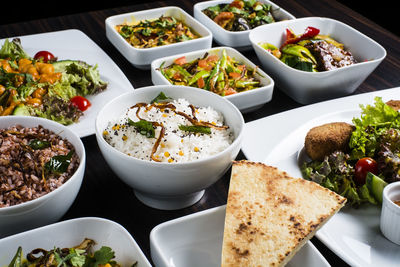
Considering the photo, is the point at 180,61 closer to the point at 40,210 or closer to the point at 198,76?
the point at 198,76

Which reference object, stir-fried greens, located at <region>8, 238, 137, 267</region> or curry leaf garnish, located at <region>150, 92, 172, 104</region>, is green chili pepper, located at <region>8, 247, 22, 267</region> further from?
curry leaf garnish, located at <region>150, 92, 172, 104</region>

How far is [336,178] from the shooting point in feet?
7.23

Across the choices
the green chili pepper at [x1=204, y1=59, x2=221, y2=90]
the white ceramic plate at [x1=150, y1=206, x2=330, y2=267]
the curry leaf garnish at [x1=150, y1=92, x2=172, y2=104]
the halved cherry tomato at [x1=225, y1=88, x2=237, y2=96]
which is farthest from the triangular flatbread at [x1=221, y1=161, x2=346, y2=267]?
the green chili pepper at [x1=204, y1=59, x2=221, y2=90]

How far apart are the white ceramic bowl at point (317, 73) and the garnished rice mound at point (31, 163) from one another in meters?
1.42

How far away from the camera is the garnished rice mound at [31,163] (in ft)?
6.06

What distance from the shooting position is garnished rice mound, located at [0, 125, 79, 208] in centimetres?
185

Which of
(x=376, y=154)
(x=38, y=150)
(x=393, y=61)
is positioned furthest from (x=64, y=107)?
(x=393, y=61)

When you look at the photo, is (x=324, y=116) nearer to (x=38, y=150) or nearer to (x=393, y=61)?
(x=393, y=61)

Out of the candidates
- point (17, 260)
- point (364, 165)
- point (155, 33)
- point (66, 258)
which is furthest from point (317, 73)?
point (17, 260)

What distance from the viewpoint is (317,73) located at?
2.78 metres

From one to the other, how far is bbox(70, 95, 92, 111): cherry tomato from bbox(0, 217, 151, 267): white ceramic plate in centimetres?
103

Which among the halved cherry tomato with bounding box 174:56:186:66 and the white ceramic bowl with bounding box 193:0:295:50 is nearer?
the halved cherry tomato with bounding box 174:56:186:66

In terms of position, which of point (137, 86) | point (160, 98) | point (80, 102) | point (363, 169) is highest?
point (160, 98)

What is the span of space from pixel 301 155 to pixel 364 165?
1.03 feet
